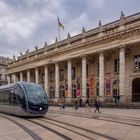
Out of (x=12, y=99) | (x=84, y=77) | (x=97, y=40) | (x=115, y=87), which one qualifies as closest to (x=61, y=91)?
(x=84, y=77)

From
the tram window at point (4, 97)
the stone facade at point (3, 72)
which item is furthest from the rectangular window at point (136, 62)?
the stone facade at point (3, 72)

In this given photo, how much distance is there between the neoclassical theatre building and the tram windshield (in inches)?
756

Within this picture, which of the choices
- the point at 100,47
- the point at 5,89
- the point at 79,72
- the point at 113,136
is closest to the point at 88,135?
the point at 113,136

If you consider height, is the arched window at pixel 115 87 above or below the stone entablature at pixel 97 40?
below

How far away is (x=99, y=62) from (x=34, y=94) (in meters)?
23.8

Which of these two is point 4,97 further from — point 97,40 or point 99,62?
point 99,62

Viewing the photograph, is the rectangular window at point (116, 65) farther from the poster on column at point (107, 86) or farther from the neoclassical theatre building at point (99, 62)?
the poster on column at point (107, 86)

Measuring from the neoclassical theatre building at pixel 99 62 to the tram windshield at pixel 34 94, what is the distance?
19190 millimetres

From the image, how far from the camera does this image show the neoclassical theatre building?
1604 inches

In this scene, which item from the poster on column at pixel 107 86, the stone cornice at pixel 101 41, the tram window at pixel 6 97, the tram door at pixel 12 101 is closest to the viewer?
the tram door at pixel 12 101

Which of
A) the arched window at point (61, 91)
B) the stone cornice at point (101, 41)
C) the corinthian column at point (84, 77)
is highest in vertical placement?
the stone cornice at point (101, 41)

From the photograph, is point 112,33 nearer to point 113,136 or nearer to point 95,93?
point 95,93

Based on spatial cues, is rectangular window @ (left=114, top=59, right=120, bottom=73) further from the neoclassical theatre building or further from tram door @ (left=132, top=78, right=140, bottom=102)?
tram door @ (left=132, top=78, right=140, bottom=102)

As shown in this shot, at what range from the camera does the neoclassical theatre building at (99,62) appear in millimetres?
40750
